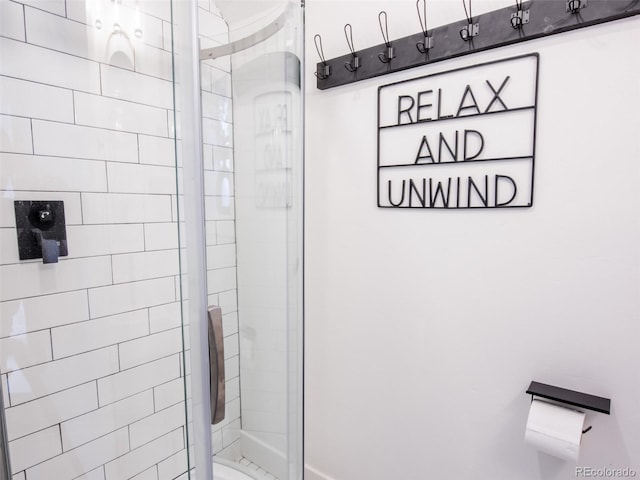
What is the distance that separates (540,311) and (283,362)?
91cm

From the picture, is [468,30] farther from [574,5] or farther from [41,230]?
[41,230]

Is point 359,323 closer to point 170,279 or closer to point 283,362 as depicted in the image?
point 283,362

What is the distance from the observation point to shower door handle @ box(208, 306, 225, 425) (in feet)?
2.64

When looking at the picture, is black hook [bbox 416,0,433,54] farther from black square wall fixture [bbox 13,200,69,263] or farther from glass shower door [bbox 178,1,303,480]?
black square wall fixture [bbox 13,200,69,263]

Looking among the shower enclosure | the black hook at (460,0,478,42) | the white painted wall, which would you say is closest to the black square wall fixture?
the shower enclosure

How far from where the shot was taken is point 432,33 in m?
1.15

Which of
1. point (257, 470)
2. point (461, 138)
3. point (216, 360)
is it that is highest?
point (461, 138)

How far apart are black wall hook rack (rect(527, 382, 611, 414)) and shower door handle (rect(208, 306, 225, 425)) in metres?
0.92

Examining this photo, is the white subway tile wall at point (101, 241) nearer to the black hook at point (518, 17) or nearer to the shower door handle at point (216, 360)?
the shower door handle at point (216, 360)

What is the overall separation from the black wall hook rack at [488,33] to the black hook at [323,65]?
2 centimetres

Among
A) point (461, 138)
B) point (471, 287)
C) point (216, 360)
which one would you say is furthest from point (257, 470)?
point (461, 138)

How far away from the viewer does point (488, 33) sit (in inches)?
41.6

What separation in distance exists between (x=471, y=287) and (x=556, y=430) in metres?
0.46

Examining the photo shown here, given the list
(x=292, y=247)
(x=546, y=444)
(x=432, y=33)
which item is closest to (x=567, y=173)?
(x=432, y=33)
